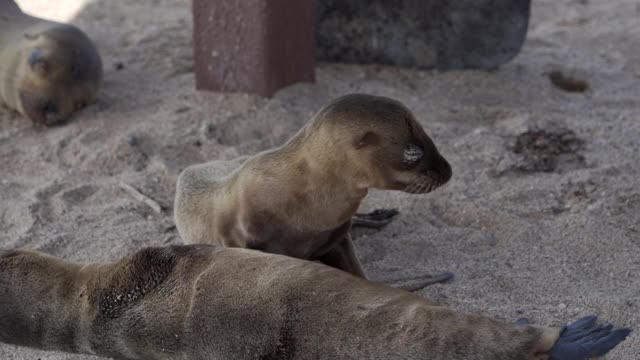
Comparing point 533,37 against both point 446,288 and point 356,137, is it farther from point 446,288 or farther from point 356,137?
point 356,137

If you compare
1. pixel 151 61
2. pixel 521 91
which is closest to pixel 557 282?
pixel 521 91

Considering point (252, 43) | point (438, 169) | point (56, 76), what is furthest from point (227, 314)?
point (56, 76)

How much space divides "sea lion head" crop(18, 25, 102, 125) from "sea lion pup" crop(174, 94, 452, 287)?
204 centimetres

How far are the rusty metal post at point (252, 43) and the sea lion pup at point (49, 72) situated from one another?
662 millimetres

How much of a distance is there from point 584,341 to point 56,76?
394 cm

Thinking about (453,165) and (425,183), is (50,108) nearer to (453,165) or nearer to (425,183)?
(453,165)

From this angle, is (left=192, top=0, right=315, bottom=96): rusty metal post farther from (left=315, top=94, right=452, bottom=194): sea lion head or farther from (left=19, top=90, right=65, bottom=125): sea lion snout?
(left=315, top=94, right=452, bottom=194): sea lion head

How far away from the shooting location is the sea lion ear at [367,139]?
9.99 feet

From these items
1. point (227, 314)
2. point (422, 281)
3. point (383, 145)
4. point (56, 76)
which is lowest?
point (56, 76)

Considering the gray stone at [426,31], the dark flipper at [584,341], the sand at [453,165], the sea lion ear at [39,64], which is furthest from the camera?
the gray stone at [426,31]

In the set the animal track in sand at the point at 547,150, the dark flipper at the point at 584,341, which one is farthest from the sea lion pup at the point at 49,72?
the dark flipper at the point at 584,341

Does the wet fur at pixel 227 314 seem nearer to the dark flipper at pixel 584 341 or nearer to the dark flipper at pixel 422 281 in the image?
the dark flipper at pixel 584 341

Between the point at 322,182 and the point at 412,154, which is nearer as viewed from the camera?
the point at 412,154

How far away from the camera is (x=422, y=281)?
11.9 ft
